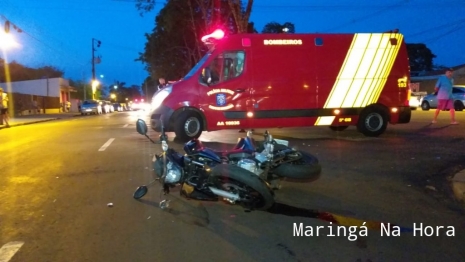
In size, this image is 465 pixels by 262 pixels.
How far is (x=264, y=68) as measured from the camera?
13.2m

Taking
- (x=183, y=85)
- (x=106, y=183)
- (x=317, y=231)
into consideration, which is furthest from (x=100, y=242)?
(x=183, y=85)

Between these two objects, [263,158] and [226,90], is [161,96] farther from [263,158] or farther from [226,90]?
[263,158]

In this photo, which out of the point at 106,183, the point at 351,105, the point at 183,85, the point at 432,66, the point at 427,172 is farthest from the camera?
the point at 432,66

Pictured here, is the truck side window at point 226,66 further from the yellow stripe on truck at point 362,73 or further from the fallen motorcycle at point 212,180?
the fallen motorcycle at point 212,180

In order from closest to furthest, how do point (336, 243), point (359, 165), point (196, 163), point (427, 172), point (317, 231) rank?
point (336, 243) → point (317, 231) → point (196, 163) → point (427, 172) → point (359, 165)

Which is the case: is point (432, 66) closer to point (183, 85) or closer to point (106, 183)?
point (183, 85)

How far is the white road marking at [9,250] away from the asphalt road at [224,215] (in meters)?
0.01

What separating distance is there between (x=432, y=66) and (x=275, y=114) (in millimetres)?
70253

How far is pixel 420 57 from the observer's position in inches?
3051

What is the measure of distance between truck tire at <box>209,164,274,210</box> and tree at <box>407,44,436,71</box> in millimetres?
75578

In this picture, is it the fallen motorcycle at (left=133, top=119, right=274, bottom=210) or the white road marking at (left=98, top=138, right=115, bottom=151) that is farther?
the white road marking at (left=98, top=138, right=115, bottom=151)

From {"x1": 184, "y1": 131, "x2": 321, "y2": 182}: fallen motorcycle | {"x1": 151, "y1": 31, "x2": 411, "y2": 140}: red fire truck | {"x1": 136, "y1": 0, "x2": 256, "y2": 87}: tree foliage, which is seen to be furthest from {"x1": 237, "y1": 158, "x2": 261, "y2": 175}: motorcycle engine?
{"x1": 136, "y1": 0, "x2": 256, "y2": 87}: tree foliage

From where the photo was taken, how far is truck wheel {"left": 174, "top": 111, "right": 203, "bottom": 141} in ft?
42.7

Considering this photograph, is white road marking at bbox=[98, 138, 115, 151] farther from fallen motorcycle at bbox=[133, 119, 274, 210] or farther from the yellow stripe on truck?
fallen motorcycle at bbox=[133, 119, 274, 210]
